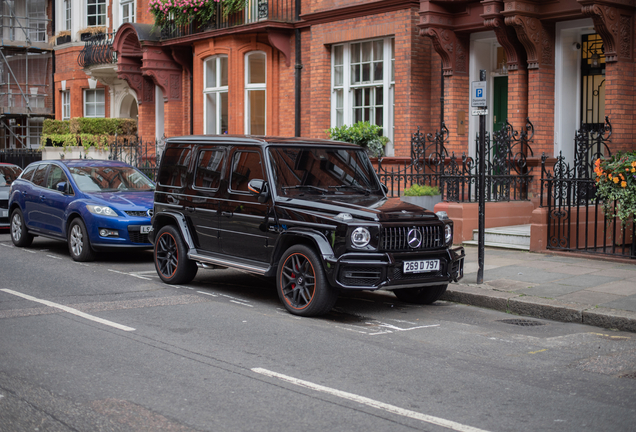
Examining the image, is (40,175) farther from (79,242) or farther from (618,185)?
(618,185)

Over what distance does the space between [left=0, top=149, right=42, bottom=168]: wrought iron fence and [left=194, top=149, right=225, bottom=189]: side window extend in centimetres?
2081

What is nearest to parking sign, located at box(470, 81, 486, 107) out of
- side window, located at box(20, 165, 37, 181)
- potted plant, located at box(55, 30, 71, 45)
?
side window, located at box(20, 165, 37, 181)

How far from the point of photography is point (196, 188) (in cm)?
953

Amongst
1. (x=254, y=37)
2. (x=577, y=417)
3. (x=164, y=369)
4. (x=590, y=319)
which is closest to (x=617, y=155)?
(x=590, y=319)

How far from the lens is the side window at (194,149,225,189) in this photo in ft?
30.3

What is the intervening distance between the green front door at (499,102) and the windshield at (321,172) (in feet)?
23.2

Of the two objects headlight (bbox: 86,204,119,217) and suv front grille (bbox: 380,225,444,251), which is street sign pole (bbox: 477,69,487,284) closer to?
suv front grille (bbox: 380,225,444,251)

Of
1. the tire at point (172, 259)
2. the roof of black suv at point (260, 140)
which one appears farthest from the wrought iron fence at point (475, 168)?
the tire at point (172, 259)

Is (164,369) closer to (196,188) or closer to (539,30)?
(196,188)

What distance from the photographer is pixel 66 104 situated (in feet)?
96.9

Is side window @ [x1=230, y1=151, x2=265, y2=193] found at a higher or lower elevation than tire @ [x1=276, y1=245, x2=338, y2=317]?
higher

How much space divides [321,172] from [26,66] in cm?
2537

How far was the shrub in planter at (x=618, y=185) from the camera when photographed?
1090 centimetres

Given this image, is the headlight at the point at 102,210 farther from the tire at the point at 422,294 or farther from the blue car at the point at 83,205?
the tire at the point at 422,294
